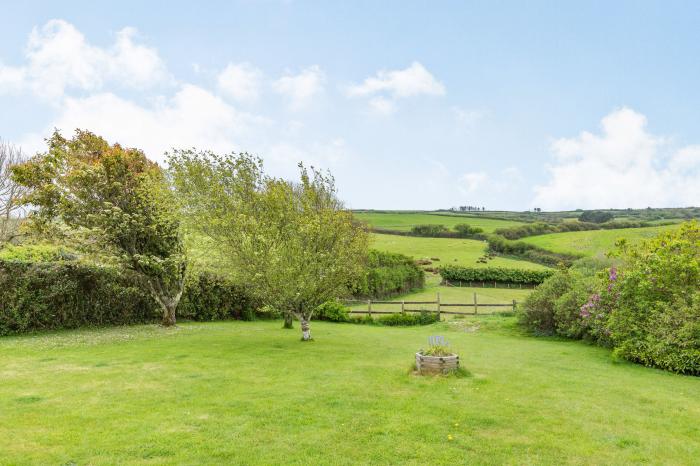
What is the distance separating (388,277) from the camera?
1754 inches

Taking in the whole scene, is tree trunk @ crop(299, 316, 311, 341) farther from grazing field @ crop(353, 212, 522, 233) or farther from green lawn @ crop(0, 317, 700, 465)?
grazing field @ crop(353, 212, 522, 233)

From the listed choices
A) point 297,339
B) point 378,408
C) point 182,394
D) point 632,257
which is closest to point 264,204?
point 297,339

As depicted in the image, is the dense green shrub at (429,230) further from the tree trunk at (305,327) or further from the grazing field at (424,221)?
the tree trunk at (305,327)

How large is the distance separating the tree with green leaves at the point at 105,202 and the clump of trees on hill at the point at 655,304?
1831 cm

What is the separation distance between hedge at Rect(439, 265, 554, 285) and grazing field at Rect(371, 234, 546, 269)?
19.2 ft

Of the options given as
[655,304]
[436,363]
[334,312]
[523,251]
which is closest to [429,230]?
[523,251]

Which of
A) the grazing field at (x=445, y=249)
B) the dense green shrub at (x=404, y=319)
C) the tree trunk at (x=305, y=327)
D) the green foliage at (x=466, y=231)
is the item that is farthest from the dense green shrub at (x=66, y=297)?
the green foliage at (x=466, y=231)

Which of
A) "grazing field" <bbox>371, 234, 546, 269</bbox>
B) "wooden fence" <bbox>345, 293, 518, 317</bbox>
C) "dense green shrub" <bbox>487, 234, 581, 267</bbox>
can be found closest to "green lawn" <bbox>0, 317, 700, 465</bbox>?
"wooden fence" <bbox>345, 293, 518, 317</bbox>

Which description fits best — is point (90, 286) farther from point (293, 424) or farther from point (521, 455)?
point (521, 455)

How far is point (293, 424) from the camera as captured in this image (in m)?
8.58

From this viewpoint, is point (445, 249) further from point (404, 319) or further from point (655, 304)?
point (655, 304)

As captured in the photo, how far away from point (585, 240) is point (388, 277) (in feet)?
151

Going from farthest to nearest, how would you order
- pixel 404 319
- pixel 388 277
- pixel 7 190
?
1. pixel 388 277
2. pixel 7 190
3. pixel 404 319

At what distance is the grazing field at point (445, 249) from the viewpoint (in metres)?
63.8
